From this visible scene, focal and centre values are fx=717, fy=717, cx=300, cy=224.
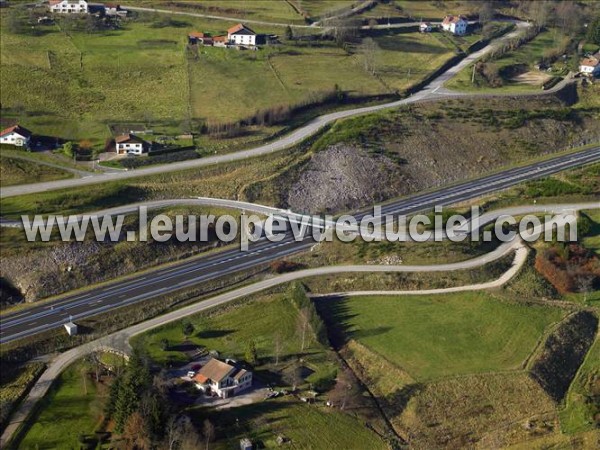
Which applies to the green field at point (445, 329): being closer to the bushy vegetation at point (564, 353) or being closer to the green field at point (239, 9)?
the bushy vegetation at point (564, 353)

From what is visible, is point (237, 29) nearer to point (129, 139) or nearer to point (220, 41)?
point (220, 41)

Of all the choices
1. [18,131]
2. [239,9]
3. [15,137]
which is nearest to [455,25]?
[239,9]

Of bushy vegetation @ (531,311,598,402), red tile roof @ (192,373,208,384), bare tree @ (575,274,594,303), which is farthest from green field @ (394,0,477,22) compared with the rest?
red tile roof @ (192,373,208,384)

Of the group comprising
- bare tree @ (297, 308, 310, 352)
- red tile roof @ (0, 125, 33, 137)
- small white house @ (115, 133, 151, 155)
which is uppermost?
red tile roof @ (0, 125, 33, 137)

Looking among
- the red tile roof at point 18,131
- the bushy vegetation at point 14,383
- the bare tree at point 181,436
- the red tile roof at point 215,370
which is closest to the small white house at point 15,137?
the red tile roof at point 18,131

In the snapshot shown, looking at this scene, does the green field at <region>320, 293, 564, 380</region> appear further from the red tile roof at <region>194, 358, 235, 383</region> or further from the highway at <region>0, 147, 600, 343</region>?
the red tile roof at <region>194, 358, 235, 383</region>

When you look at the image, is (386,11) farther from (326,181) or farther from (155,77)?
(326,181)
